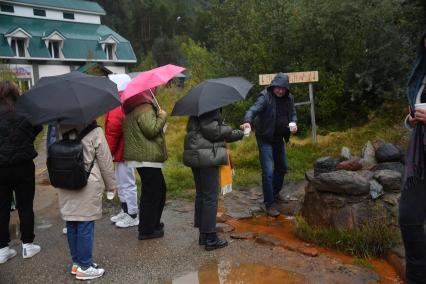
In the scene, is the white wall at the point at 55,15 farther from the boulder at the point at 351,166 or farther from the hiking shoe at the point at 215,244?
the hiking shoe at the point at 215,244

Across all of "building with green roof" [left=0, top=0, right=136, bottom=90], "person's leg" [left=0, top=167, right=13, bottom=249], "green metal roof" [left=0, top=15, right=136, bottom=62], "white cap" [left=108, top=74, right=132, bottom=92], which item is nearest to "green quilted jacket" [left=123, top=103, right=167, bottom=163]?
"white cap" [left=108, top=74, right=132, bottom=92]

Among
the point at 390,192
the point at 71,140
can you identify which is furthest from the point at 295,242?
the point at 71,140

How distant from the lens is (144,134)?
4.40 m

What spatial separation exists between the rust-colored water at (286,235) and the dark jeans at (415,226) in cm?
80

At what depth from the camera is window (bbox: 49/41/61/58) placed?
27.9m

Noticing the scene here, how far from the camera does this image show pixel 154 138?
14.7 ft

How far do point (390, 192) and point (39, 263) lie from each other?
357 cm

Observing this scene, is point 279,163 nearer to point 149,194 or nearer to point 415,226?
point 149,194

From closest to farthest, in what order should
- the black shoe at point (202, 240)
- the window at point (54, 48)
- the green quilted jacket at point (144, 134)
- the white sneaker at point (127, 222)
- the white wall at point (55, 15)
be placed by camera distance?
the green quilted jacket at point (144, 134) → the black shoe at point (202, 240) → the white sneaker at point (127, 222) → the window at point (54, 48) → the white wall at point (55, 15)

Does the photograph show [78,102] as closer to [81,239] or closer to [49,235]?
[81,239]

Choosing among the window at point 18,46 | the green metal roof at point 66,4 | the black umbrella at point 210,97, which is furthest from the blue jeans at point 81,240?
the green metal roof at point 66,4

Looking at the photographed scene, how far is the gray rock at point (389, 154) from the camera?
5.56 metres

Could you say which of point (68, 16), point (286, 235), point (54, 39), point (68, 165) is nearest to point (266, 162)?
point (286, 235)

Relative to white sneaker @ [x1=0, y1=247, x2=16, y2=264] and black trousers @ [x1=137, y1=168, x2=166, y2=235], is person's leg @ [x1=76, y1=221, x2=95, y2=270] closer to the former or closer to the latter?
black trousers @ [x1=137, y1=168, x2=166, y2=235]
